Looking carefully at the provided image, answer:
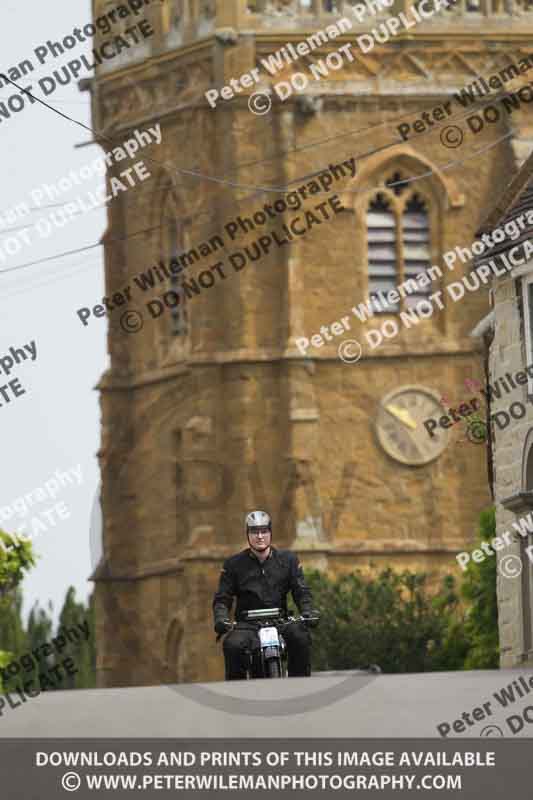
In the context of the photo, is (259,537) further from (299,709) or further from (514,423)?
(514,423)

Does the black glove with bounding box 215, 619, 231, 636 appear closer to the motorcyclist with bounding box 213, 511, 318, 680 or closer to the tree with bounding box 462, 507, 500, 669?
the motorcyclist with bounding box 213, 511, 318, 680

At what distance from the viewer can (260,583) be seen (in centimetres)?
1788

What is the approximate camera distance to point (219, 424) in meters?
61.7

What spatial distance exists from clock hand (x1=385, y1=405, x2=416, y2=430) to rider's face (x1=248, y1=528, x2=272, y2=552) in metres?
44.1

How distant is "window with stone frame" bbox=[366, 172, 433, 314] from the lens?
62.5m

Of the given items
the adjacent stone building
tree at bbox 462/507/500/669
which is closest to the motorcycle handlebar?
the adjacent stone building

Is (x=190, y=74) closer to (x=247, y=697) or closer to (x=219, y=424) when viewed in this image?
(x=219, y=424)

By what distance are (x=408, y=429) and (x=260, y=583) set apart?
44162 millimetres

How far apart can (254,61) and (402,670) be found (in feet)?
52.6

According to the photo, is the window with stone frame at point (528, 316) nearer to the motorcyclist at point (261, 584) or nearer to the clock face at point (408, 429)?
the motorcyclist at point (261, 584)

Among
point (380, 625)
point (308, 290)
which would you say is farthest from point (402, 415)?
point (380, 625)
